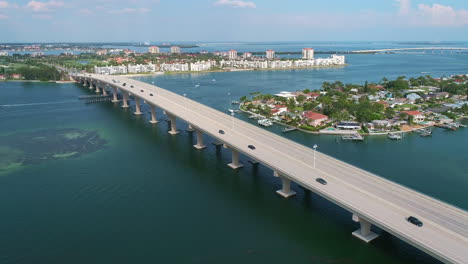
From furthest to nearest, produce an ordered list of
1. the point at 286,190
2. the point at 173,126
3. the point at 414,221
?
the point at 173,126, the point at 286,190, the point at 414,221

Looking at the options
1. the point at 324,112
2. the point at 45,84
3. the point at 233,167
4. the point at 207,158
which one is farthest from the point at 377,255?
the point at 45,84

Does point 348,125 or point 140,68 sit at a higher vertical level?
point 140,68

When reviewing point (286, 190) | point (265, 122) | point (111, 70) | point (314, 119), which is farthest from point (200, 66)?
point (286, 190)

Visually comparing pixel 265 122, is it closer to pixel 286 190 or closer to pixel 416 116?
pixel 416 116

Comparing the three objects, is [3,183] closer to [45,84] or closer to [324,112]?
[324,112]

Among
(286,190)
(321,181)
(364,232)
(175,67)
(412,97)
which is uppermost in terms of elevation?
(175,67)

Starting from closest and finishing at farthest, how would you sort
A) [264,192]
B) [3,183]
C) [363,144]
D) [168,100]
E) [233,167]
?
[264,192] < [3,183] < [233,167] < [363,144] < [168,100]
